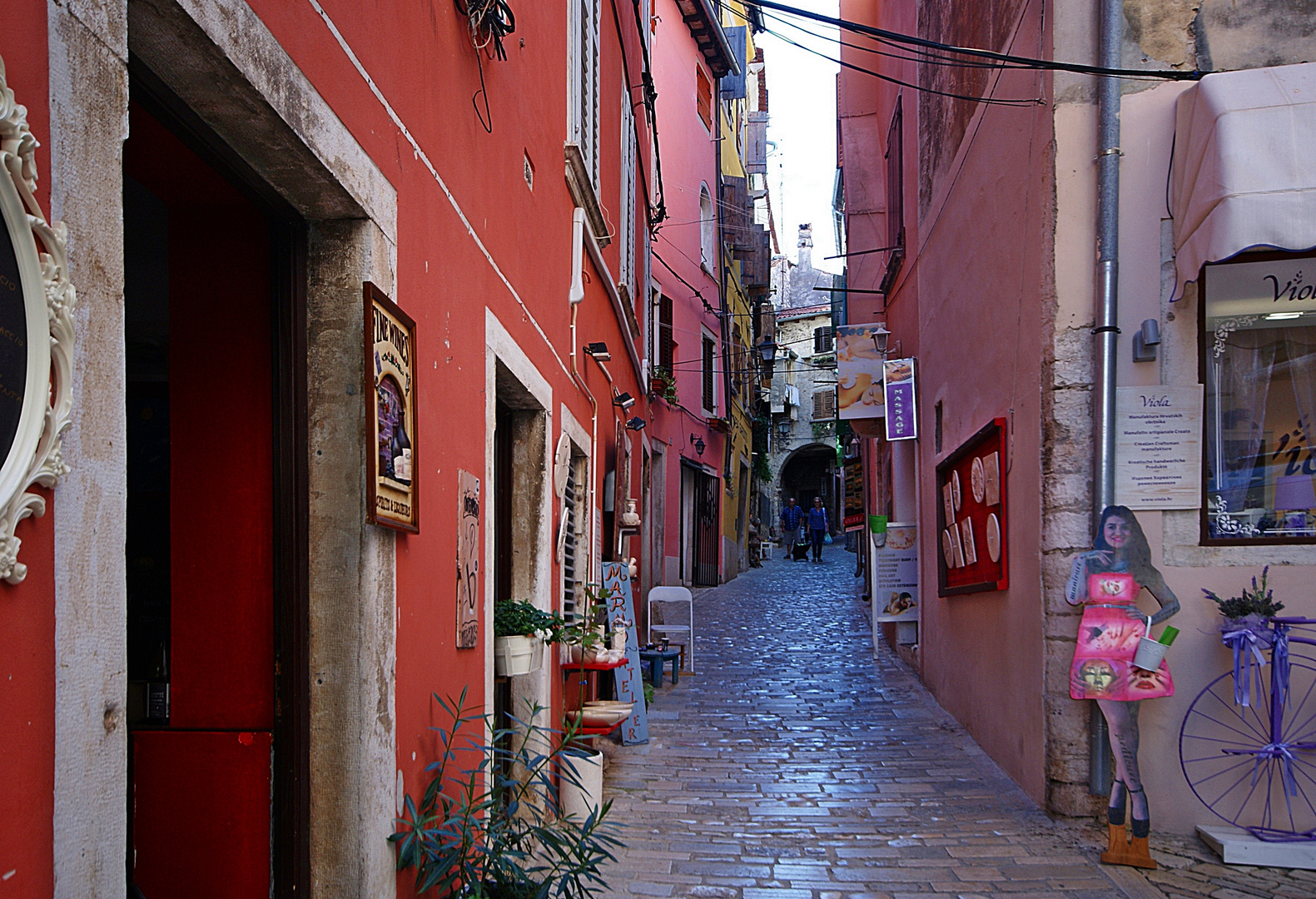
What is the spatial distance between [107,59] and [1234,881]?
205 inches

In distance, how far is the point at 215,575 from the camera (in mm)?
2545

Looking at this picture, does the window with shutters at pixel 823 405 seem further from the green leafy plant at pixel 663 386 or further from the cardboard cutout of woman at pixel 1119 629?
the cardboard cutout of woman at pixel 1119 629

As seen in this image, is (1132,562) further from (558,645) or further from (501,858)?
(501,858)

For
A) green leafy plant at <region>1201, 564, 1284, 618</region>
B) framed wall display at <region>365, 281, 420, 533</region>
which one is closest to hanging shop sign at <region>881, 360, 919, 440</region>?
green leafy plant at <region>1201, 564, 1284, 618</region>

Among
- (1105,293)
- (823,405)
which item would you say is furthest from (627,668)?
(823,405)

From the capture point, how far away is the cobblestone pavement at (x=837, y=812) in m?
4.63

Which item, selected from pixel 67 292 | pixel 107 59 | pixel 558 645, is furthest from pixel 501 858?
pixel 558 645

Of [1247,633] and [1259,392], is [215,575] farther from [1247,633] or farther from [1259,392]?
[1259,392]

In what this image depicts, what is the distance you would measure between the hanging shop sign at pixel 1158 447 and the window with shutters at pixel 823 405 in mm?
33097

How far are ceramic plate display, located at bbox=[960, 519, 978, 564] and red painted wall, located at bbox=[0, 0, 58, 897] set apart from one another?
275 inches

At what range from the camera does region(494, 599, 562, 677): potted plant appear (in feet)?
14.6

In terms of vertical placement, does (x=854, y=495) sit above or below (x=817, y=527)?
above

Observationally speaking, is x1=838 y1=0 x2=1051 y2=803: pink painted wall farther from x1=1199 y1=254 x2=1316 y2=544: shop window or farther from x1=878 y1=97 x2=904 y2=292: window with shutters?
x1=1199 y1=254 x2=1316 y2=544: shop window

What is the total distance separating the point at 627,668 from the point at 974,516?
2798mm
